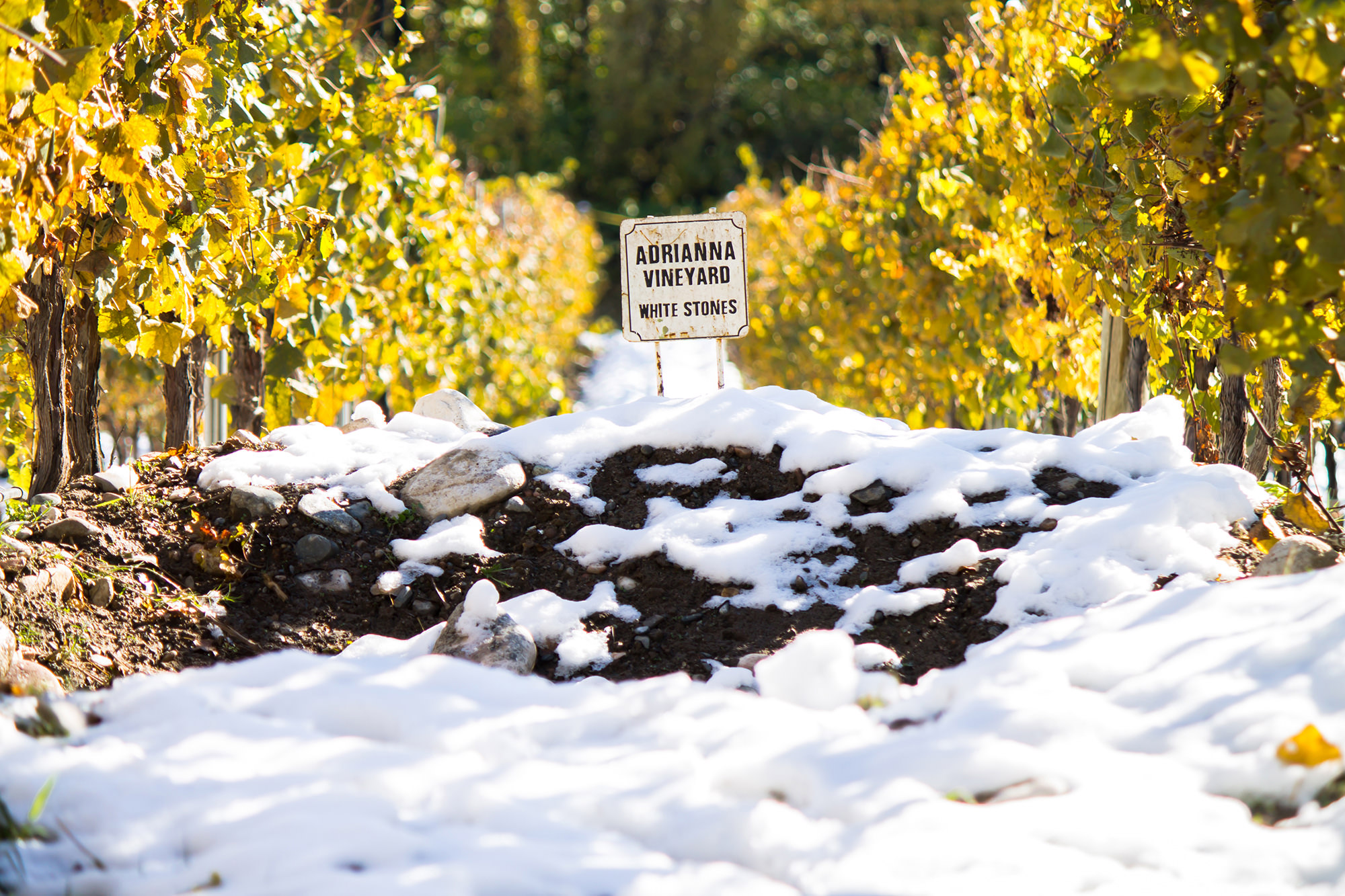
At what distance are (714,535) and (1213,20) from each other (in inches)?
62.0

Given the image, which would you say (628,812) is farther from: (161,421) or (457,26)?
(457,26)

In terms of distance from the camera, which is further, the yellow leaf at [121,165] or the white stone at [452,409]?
the white stone at [452,409]

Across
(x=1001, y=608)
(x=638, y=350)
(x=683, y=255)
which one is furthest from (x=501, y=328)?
(x=638, y=350)

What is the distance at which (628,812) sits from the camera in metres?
1.29

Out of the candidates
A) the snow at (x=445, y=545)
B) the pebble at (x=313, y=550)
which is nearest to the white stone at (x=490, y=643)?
the snow at (x=445, y=545)

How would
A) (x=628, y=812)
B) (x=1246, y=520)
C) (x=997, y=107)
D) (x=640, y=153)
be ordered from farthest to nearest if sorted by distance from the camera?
(x=640, y=153) < (x=997, y=107) < (x=1246, y=520) < (x=628, y=812)

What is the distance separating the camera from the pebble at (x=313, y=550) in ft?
8.30

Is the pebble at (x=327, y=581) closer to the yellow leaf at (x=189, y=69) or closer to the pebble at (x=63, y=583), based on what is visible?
the pebble at (x=63, y=583)

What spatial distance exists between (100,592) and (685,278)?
2123 millimetres

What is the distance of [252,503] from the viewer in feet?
8.44

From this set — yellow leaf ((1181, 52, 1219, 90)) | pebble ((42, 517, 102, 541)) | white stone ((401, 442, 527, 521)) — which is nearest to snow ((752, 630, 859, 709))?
yellow leaf ((1181, 52, 1219, 90))

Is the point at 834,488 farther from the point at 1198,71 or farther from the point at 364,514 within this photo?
the point at 1198,71

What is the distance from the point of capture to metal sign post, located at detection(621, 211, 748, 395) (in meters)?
3.52

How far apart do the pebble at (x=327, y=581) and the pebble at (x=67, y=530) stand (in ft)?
1.60
